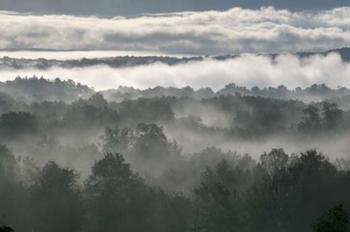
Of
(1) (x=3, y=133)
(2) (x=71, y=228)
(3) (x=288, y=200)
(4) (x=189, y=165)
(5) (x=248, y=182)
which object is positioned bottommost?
(2) (x=71, y=228)

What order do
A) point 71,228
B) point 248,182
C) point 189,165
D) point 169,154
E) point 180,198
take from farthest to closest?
point 169,154 < point 189,165 < point 248,182 < point 180,198 < point 71,228

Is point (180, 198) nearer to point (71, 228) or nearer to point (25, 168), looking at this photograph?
point (71, 228)

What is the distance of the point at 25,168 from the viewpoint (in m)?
129

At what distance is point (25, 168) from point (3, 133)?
63.4 metres

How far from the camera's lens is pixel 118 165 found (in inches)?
4304

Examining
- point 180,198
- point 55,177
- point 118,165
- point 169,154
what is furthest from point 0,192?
point 169,154

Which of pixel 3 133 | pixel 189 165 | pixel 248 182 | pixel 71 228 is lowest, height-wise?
pixel 71 228

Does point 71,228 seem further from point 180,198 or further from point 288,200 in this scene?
point 288,200

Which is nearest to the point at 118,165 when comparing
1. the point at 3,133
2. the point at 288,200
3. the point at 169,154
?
the point at 288,200

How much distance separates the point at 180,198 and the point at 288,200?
16.5 meters

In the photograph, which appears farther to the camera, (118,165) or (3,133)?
(3,133)

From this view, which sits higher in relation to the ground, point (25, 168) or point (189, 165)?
point (189, 165)

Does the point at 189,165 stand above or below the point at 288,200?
above

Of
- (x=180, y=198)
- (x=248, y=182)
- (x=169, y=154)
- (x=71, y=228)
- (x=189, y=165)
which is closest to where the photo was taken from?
(x=71, y=228)
